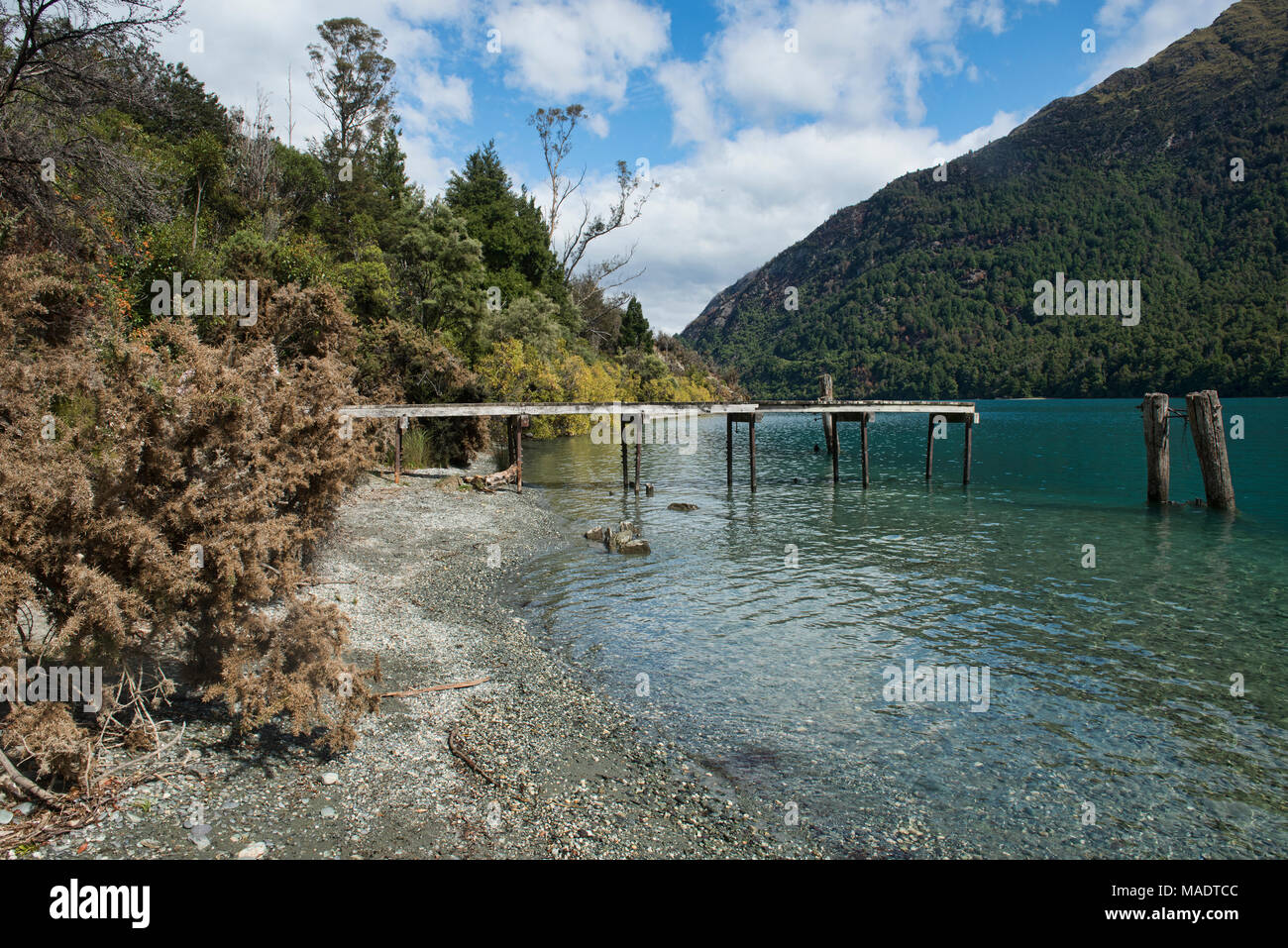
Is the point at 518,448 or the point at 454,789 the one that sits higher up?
the point at 518,448

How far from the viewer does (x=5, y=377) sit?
6.94 m

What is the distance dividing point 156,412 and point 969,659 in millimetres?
11099

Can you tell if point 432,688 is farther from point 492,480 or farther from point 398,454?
point 492,480

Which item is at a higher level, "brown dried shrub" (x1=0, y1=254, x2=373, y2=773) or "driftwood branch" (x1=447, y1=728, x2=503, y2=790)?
"brown dried shrub" (x1=0, y1=254, x2=373, y2=773)

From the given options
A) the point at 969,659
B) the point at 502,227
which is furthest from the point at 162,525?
the point at 502,227

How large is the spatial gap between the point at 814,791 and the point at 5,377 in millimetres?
9055

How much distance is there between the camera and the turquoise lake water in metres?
6.79

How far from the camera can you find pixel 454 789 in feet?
21.2

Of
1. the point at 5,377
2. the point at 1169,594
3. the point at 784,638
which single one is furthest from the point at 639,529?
the point at 5,377

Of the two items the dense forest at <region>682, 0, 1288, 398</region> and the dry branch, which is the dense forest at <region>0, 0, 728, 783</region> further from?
the dense forest at <region>682, 0, 1288, 398</region>

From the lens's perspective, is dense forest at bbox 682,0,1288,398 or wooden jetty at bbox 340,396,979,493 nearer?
wooden jetty at bbox 340,396,979,493

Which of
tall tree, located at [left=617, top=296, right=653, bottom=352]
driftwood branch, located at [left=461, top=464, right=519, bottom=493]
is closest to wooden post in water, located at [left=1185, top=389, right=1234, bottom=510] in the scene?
driftwood branch, located at [left=461, top=464, right=519, bottom=493]

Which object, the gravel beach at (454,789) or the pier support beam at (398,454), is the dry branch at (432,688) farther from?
the pier support beam at (398,454)

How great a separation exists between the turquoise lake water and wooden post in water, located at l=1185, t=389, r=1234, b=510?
97cm
